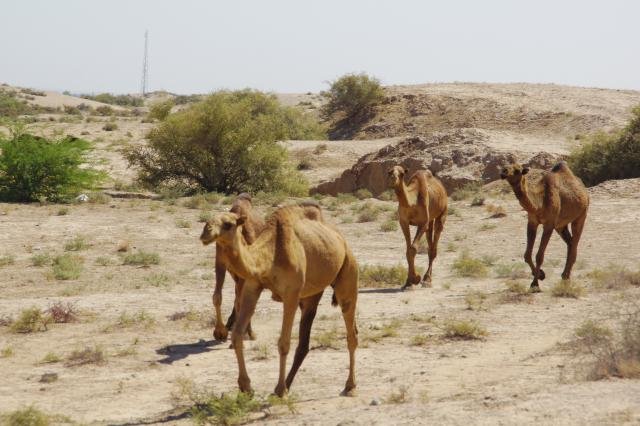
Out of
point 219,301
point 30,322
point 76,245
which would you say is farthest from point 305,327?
point 76,245

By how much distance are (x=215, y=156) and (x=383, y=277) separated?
686 inches

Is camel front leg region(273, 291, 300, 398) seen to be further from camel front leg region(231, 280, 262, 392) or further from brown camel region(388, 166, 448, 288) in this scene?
brown camel region(388, 166, 448, 288)

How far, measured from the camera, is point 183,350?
11.6 meters

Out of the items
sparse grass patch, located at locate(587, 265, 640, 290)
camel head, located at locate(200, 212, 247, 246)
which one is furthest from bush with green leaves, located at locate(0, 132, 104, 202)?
camel head, located at locate(200, 212, 247, 246)

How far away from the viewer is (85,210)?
27.0 m

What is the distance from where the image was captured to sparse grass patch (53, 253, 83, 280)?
56.9 ft

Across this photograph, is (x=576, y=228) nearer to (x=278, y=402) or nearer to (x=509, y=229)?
(x=509, y=229)

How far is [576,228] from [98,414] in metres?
10.2

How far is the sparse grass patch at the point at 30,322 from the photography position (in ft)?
41.7

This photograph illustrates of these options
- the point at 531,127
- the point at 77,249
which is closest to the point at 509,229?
the point at 77,249

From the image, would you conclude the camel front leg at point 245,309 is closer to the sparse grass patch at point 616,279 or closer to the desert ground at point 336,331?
the desert ground at point 336,331

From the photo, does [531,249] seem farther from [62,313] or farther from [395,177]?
[62,313]

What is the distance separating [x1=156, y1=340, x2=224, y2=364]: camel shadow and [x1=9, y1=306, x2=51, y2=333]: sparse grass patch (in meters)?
2.13

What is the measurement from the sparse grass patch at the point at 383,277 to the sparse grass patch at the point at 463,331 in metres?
4.85
